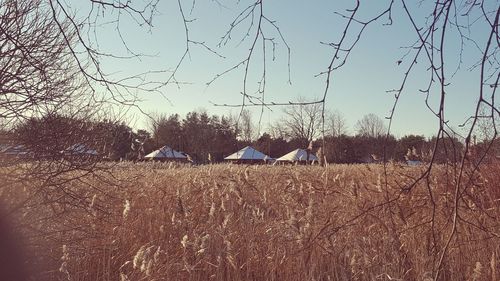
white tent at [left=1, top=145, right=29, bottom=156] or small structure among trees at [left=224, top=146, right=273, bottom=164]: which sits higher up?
white tent at [left=1, top=145, right=29, bottom=156]

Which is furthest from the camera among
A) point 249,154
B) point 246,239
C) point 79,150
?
point 79,150

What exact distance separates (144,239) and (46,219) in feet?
3.21

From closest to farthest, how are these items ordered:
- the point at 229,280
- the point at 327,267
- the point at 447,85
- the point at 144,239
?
the point at 447,85 → the point at 229,280 → the point at 327,267 → the point at 144,239

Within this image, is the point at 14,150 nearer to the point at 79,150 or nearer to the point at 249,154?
the point at 79,150

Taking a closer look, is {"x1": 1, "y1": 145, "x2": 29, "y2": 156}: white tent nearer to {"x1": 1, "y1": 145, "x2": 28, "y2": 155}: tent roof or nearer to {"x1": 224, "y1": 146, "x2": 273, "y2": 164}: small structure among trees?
{"x1": 1, "y1": 145, "x2": 28, "y2": 155}: tent roof

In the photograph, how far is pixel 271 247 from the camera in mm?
3996

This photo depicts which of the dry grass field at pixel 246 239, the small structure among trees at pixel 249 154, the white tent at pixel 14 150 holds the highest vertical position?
the white tent at pixel 14 150

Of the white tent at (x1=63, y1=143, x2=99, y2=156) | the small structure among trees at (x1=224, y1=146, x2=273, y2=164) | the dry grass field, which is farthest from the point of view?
the white tent at (x1=63, y1=143, x2=99, y2=156)

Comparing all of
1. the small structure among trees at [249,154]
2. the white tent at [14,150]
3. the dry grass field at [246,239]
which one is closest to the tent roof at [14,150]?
the white tent at [14,150]

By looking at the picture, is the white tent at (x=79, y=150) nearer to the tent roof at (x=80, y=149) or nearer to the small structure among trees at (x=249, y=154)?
the tent roof at (x=80, y=149)

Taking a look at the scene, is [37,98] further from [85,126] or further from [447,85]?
[447,85]

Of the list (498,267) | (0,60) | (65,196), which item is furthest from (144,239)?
(498,267)

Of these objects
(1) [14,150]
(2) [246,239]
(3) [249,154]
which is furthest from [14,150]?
(3) [249,154]

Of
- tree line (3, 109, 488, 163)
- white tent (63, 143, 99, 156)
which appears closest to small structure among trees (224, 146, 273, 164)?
tree line (3, 109, 488, 163)
